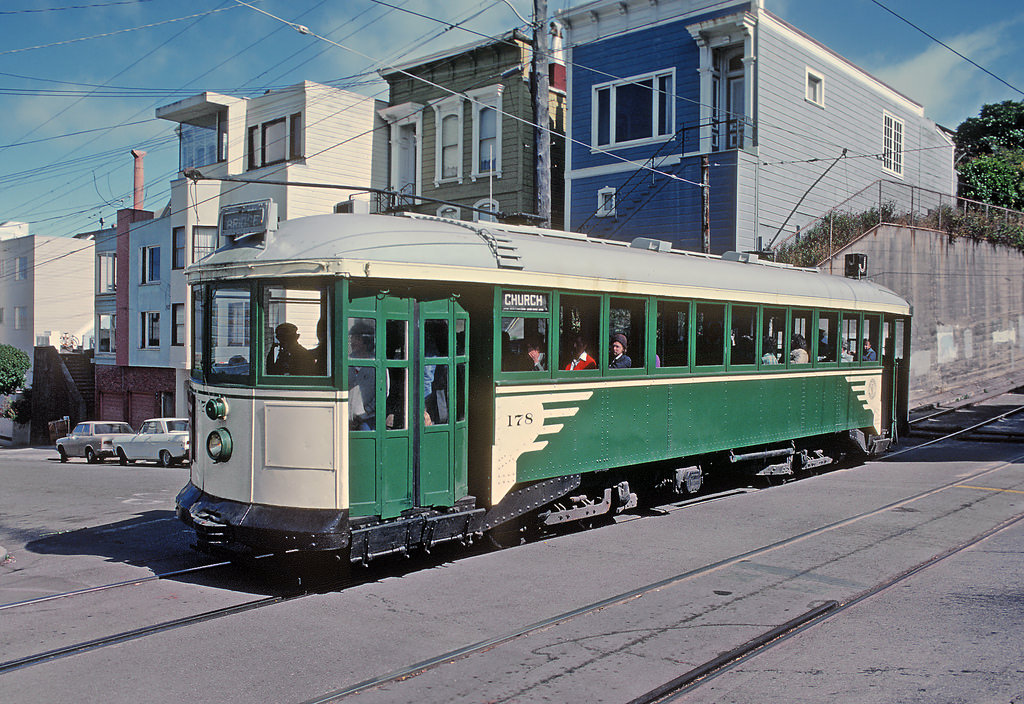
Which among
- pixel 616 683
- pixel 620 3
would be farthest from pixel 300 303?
pixel 620 3

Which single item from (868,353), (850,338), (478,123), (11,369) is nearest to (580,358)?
Result: (850,338)

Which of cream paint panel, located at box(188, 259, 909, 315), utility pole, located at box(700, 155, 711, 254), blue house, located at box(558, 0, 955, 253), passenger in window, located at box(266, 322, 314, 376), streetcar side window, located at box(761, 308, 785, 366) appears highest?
blue house, located at box(558, 0, 955, 253)

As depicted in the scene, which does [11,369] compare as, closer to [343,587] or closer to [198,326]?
[198,326]

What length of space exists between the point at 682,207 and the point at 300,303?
1616cm

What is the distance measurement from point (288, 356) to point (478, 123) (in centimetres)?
1976

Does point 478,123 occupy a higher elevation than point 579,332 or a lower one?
higher

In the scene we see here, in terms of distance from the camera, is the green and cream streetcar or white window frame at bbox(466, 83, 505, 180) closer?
the green and cream streetcar

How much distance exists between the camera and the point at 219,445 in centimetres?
772

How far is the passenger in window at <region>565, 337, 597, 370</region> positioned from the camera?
361 inches

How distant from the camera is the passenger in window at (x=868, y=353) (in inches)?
581

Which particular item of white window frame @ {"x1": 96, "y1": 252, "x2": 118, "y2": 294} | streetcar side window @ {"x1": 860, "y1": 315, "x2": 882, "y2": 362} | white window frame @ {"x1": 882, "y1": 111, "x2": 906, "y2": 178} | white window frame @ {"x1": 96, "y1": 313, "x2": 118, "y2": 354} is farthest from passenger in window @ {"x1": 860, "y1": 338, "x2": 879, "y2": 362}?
white window frame @ {"x1": 96, "y1": 252, "x2": 118, "y2": 294}

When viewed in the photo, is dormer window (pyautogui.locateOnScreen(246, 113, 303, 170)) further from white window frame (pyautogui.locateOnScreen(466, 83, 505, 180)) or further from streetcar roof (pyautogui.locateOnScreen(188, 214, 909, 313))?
streetcar roof (pyautogui.locateOnScreen(188, 214, 909, 313))

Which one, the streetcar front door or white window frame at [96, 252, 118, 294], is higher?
white window frame at [96, 252, 118, 294]

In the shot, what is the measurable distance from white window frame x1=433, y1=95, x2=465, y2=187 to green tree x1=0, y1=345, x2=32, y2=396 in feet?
84.2
